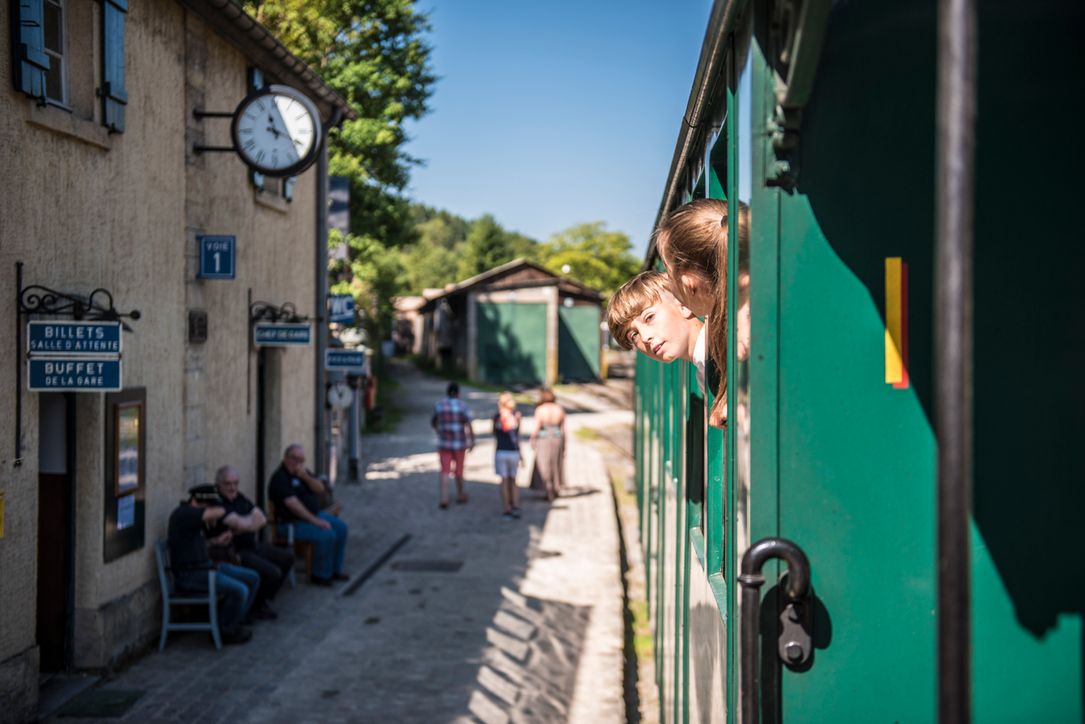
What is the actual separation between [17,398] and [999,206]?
600 cm

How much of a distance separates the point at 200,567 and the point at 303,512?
84.8 inches

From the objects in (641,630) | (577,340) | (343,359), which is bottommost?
(641,630)

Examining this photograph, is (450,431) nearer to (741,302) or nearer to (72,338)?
(72,338)

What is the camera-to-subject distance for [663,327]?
305cm

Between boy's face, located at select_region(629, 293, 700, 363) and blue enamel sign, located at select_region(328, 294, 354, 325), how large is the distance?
41.6 feet

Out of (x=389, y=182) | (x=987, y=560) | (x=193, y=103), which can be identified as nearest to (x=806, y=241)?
(x=987, y=560)

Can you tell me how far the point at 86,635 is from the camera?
7559 mm

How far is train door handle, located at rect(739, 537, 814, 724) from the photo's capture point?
75.5 inches

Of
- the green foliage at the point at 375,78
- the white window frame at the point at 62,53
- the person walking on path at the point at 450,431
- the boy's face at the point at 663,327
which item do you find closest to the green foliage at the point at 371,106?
the green foliage at the point at 375,78

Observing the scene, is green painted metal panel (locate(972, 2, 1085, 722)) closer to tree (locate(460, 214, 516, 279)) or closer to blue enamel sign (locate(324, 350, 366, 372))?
blue enamel sign (locate(324, 350, 366, 372))

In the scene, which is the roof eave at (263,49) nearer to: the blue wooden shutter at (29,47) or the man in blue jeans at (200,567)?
the blue wooden shutter at (29,47)

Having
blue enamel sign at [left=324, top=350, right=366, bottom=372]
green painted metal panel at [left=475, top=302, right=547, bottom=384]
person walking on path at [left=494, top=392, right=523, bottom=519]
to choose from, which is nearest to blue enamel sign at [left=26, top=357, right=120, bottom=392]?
blue enamel sign at [left=324, top=350, right=366, bottom=372]

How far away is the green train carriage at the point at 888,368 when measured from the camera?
69.9 inches

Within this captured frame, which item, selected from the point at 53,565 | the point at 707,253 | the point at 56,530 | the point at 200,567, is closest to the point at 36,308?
the point at 56,530
